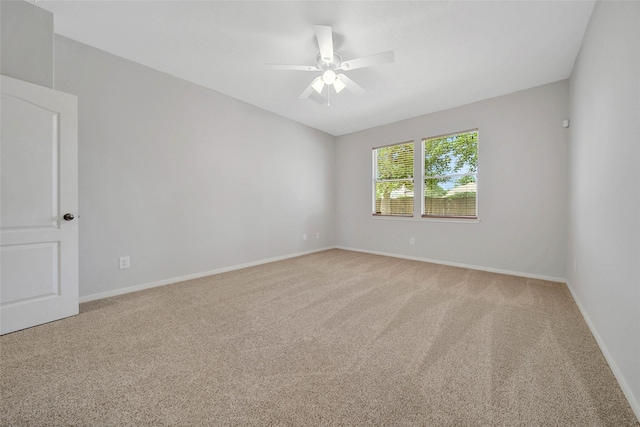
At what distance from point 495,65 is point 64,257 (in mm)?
4798

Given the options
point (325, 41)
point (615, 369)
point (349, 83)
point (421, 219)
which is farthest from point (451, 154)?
point (615, 369)

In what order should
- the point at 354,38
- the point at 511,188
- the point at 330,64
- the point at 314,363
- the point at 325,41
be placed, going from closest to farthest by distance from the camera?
1. the point at 314,363
2. the point at 325,41
3. the point at 354,38
4. the point at 330,64
5. the point at 511,188

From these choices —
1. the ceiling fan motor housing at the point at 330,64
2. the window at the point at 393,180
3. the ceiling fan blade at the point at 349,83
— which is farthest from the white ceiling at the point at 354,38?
the window at the point at 393,180

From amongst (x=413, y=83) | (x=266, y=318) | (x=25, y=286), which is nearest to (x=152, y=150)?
(x=25, y=286)

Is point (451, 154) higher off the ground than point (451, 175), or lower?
higher

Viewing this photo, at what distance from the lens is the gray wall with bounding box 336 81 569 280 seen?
3.12 metres

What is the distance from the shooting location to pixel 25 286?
1.92m

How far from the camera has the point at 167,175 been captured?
9.92ft

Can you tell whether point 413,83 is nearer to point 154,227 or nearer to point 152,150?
point 152,150

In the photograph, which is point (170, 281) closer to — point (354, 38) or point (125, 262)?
point (125, 262)

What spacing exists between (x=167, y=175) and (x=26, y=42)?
1500mm

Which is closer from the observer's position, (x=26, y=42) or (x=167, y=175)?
(x=26, y=42)

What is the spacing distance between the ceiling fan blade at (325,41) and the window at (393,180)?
279 cm

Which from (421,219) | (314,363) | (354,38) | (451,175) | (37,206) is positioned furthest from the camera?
(421,219)
